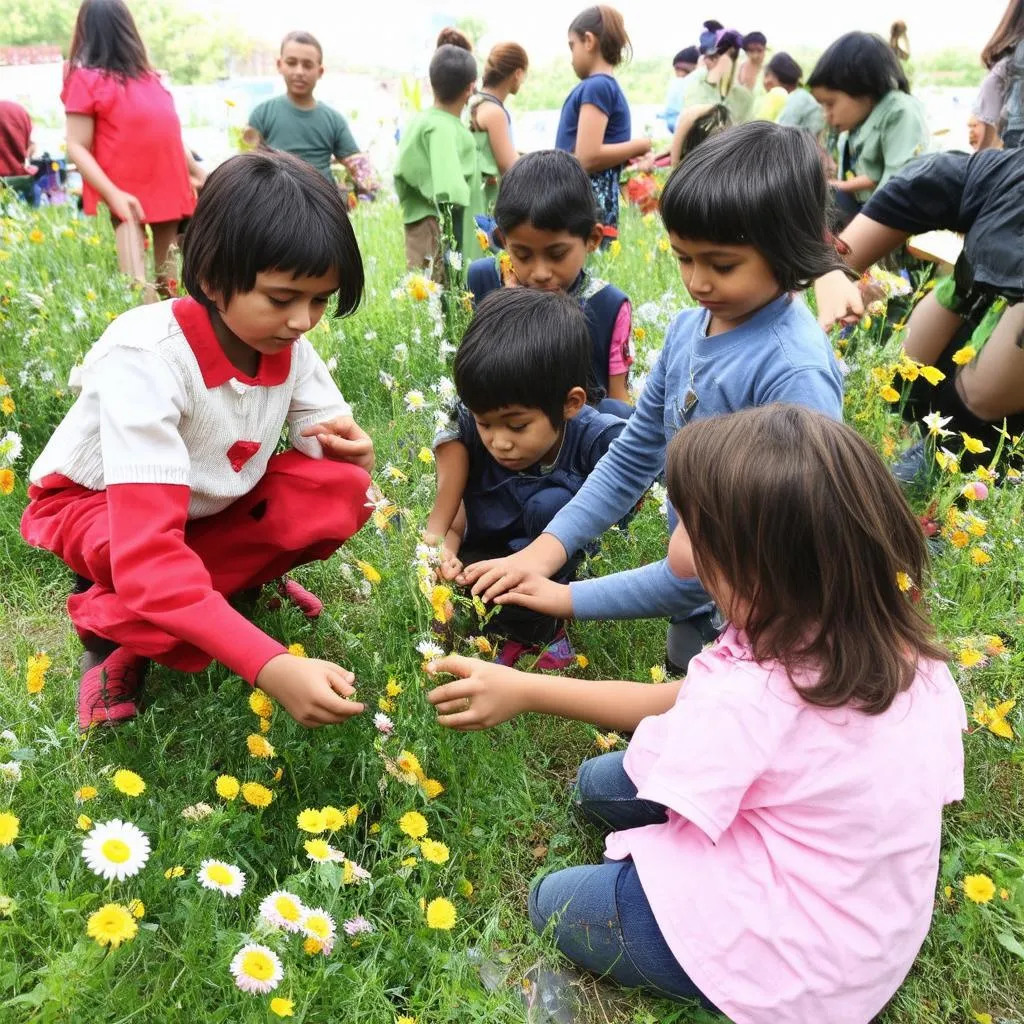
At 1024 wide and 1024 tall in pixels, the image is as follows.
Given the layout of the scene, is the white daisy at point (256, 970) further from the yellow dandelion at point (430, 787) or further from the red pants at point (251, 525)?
the red pants at point (251, 525)

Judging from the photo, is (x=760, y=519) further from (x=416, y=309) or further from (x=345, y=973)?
(x=416, y=309)

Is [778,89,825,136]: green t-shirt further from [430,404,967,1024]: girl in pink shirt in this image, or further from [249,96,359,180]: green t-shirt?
[430,404,967,1024]: girl in pink shirt

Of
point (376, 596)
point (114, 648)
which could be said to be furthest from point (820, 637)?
point (114, 648)

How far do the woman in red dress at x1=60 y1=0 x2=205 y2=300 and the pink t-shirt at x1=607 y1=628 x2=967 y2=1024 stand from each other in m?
3.16

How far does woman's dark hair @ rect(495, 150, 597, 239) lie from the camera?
2.53 m

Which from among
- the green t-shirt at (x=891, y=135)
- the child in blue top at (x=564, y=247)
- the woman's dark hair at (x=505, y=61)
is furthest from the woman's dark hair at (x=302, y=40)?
the child in blue top at (x=564, y=247)

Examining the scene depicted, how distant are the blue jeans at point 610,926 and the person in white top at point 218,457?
0.44 metres

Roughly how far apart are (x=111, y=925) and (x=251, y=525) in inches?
39.6

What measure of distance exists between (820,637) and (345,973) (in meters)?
0.78

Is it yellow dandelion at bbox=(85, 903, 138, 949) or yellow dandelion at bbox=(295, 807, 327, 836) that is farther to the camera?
yellow dandelion at bbox=(295, 807, 327, 836)

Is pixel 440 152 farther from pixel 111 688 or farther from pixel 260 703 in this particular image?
pixel 260 703

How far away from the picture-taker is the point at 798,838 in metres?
1.24

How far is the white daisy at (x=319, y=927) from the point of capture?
121 centimetres

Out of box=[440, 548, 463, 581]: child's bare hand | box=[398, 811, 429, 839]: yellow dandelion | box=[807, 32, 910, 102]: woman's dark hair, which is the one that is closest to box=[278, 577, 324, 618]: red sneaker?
box=[440, 548, 463, 581]: child's bare hand
